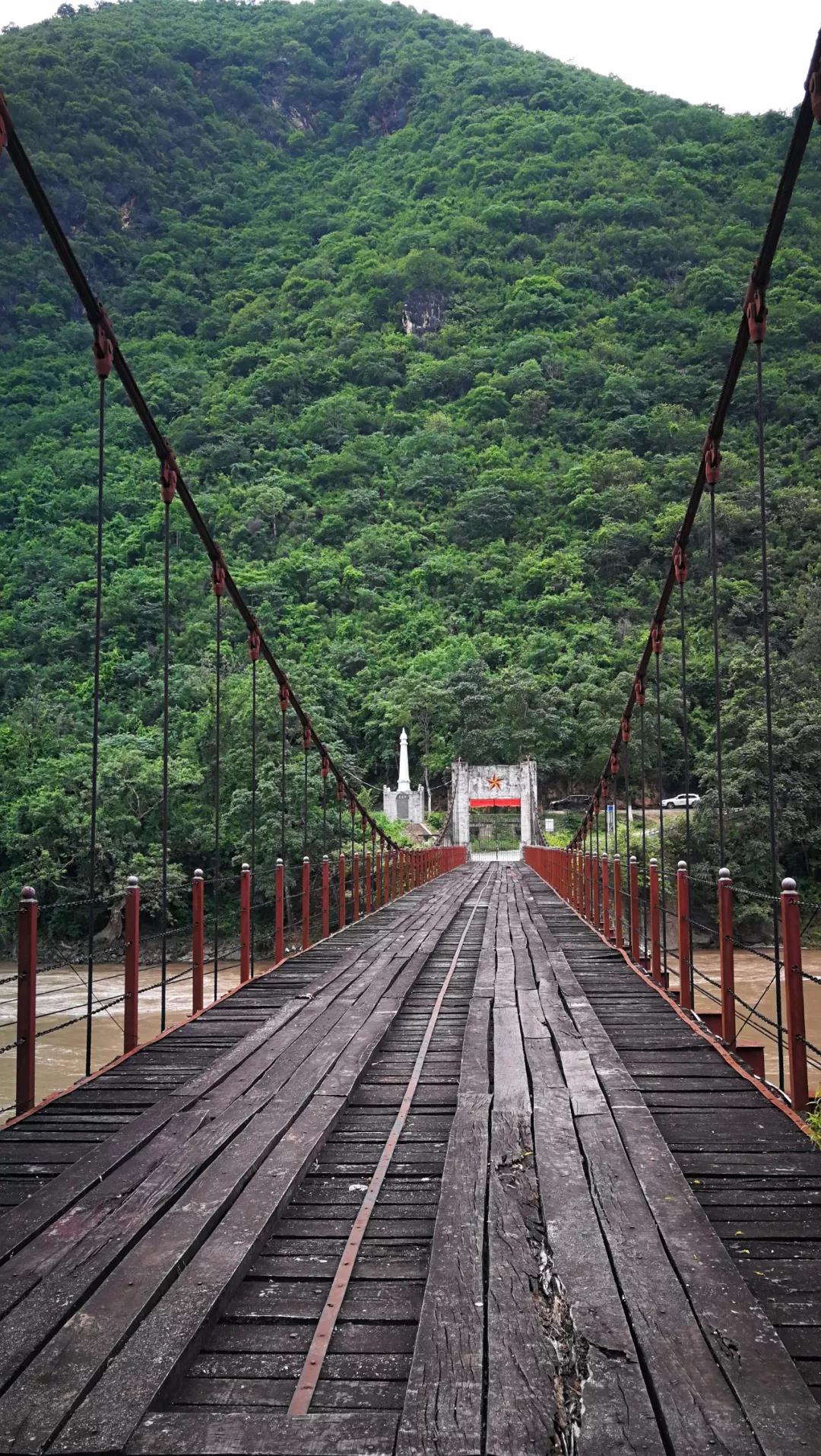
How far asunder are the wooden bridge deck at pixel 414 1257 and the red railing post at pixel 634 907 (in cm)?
233

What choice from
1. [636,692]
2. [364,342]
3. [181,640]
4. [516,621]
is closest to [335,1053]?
[636,692]

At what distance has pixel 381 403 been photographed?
78750mm

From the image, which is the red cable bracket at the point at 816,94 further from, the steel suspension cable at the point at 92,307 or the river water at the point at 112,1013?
the river water at the point at 112,1013

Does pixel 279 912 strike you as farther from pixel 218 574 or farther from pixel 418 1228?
pixel 418 1228

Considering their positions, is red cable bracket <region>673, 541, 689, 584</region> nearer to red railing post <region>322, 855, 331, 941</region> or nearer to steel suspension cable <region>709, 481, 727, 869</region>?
steel suspension cable <region>709, 481, 727, 869</region>

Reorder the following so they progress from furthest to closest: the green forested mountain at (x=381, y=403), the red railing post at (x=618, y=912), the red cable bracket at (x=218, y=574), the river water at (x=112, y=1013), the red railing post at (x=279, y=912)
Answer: the green forested mountain at (x=381, y=403) → the river water at (x=112, y=1013) → the red railing post at (x=618, y=912) → the red railing post at (x=279, y=912) → the red cable bracket at (x=218, y=574)

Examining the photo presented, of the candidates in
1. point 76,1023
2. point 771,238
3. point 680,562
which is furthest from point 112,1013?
point 771,238

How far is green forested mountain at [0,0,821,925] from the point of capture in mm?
35125

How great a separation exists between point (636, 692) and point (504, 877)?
43.7 ft

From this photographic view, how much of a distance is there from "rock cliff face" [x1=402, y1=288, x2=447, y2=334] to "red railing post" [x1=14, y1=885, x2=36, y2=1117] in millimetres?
89210

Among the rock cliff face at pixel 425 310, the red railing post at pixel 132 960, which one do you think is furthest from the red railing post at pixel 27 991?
the rock cliff face at pixel 425 310

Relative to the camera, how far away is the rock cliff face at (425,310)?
284 feet

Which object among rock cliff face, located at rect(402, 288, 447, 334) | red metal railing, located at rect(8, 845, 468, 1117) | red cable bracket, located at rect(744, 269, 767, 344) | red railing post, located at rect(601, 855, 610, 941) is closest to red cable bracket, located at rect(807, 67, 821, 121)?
red cable bracket, located at rect(744, 269, 767, 344)

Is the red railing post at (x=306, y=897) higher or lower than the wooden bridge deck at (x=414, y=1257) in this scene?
higher
